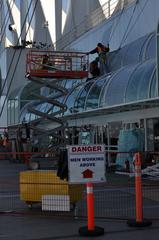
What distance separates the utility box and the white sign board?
7.36ft

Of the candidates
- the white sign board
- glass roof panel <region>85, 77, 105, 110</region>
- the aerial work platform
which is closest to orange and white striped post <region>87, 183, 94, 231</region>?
the white sign board

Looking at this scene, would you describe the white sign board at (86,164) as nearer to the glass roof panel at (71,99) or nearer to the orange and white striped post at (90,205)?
the orange and white striped post at (90,205)

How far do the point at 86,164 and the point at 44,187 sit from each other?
2882 mm

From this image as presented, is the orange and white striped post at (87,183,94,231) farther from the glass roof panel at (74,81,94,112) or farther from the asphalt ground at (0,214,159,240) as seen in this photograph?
the glass roof panel at (74,81,94,112)

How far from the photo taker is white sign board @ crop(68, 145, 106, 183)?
964 cm

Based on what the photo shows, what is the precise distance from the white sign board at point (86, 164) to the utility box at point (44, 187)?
224cm

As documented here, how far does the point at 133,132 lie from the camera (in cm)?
2267

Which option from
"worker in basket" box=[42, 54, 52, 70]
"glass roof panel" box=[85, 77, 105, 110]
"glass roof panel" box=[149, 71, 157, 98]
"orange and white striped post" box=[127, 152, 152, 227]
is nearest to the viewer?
"orange and white striped post" box=[127, 152, 152, 227]

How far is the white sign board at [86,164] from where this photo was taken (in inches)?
380

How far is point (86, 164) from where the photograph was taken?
9.73 meters

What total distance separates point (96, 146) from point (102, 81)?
55.0 ft

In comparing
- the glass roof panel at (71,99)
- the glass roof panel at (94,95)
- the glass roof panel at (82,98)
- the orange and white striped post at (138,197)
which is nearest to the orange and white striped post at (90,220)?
the orange and white striped post at (138,197)

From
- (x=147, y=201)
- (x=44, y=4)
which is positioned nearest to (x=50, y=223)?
(x=147, y=201)

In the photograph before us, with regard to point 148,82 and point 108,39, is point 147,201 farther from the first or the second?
point 108,39
